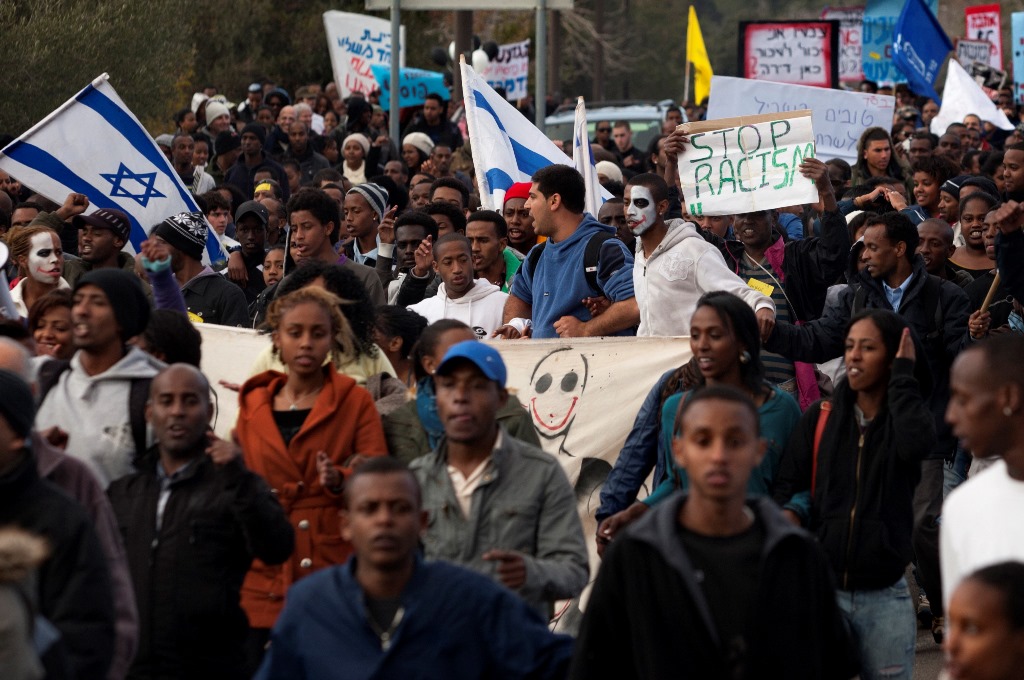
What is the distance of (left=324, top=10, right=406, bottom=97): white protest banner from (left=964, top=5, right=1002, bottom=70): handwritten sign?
34.1 feet

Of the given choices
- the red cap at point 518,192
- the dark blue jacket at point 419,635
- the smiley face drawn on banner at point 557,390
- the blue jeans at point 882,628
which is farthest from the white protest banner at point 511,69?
the dark blue jacket at point 419,635

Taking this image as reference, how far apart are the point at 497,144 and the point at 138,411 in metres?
5.88

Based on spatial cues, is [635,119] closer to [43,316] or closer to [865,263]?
[865,263]

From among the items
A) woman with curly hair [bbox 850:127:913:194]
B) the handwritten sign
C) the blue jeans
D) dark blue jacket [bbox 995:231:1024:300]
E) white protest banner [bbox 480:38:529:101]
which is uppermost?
the handwritten sign

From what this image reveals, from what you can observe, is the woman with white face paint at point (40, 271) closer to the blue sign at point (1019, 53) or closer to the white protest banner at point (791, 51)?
the white protest banner at point (791, 51)

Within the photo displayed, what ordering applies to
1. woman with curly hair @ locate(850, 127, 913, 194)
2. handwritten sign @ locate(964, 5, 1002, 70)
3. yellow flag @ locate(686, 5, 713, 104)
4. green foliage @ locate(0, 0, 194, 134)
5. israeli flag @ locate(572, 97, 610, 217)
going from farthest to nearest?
handwritten sign @ locate(964, 5, 1002, 70) < yellow flag @ locate(686, 5, 713, 104) < green foliage @ locate(0, 0, 194, 134) < woman with curly hair @ locate(850, 127, 913, 194) < israeli flag @ locate(572, 97, 610, 217)

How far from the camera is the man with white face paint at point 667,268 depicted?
720cm

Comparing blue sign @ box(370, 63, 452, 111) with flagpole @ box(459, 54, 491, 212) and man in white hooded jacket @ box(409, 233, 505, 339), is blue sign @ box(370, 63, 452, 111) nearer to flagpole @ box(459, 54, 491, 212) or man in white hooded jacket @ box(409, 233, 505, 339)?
flagpole @ box(459, 54, 491, 212)

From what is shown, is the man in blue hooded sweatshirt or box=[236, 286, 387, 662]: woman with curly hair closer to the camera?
box=[236, 286, 387, 662]: woman with curly hair

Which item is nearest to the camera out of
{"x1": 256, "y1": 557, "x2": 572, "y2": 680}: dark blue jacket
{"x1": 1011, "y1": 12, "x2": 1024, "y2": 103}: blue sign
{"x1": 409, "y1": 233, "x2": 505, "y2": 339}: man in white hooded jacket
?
{"x1": 256, "y1": 557, "x2": 572, "y2": 680}: dark blue jacket

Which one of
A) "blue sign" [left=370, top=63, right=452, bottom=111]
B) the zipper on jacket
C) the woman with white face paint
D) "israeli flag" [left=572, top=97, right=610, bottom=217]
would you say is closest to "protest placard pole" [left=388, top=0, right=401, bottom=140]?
"blue sign" [left=370, top=63, right=452, bottom=111]

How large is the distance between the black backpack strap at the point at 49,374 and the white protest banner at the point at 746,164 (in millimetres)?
4054

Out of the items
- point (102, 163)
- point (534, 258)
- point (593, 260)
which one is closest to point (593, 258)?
point (593, 260)

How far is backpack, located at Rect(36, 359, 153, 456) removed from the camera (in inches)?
211
